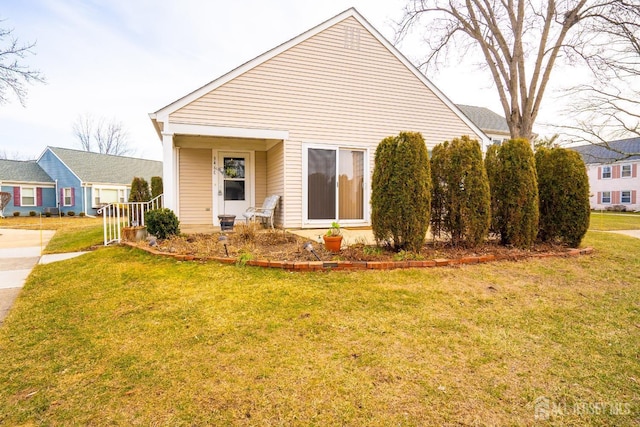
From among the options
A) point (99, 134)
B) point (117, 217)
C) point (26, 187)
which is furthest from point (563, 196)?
point (99, 134)

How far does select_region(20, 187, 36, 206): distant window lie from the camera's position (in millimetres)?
21688

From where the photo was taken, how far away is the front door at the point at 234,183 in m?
9.44

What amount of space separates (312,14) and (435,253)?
37.9 ft

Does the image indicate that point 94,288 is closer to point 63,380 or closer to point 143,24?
point 63,380

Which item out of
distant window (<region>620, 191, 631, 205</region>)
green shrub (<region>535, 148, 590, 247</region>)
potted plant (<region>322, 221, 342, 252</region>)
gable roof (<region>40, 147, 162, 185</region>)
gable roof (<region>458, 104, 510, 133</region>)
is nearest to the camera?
potted plant (<region>322, 221, 342, 252</region>)

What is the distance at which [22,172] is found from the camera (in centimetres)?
2236

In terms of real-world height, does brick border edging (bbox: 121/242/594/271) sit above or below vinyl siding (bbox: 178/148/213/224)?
below

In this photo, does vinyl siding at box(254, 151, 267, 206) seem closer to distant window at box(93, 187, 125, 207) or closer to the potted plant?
the potted plant

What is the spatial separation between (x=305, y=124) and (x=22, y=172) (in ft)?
83.6

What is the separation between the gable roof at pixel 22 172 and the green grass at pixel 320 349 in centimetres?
2474

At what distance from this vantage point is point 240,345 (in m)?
2.42

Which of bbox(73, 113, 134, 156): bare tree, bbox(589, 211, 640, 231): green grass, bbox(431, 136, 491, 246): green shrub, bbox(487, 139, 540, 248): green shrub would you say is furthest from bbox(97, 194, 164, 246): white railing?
bbox(73, 113, 134, 156): bare tree

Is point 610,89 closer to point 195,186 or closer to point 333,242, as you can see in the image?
point 333,242

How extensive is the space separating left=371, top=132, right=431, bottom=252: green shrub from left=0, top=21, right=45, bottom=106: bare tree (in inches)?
716
